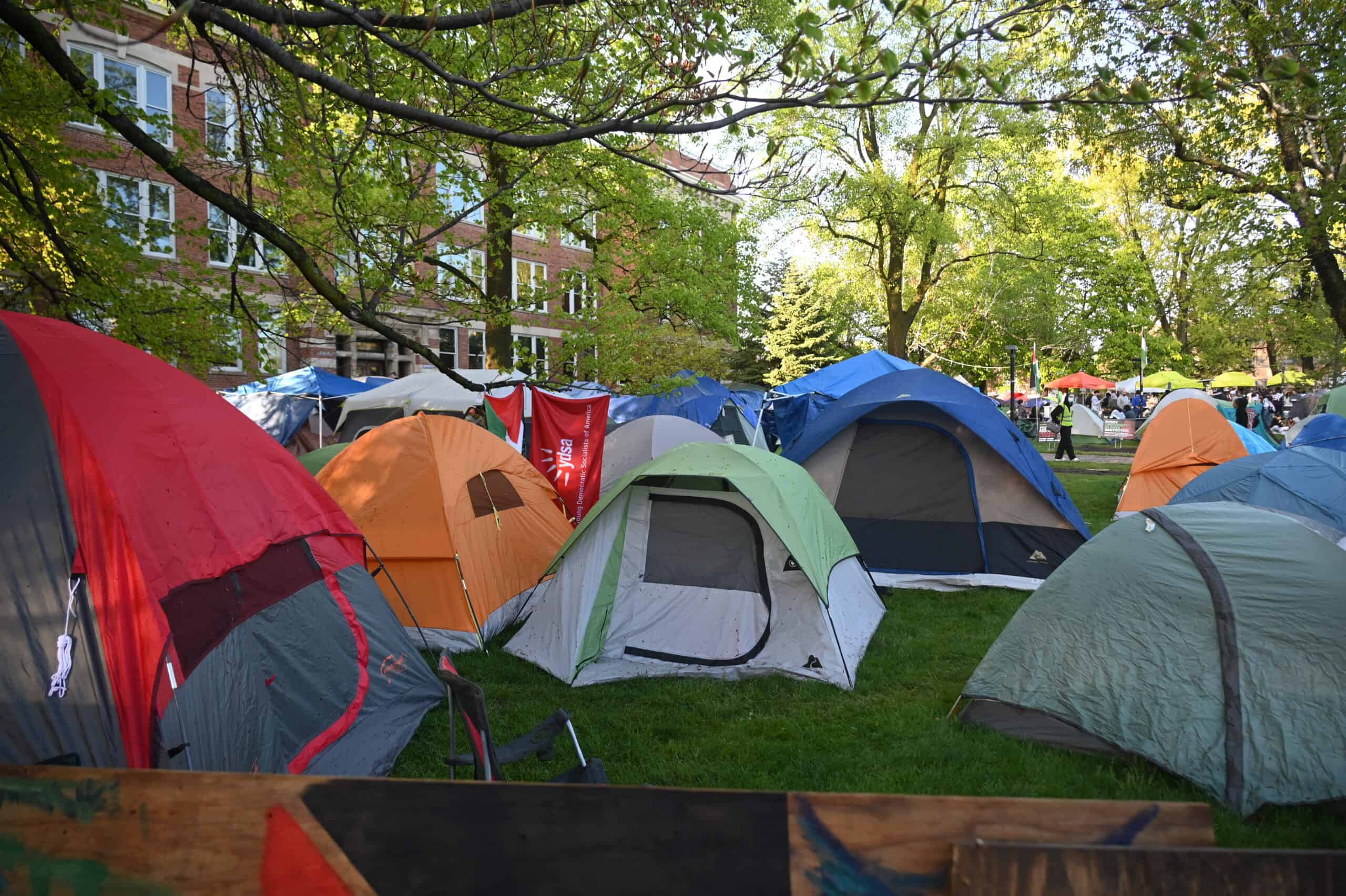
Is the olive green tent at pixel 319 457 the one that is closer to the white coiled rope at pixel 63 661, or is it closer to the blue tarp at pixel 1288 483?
the white coiled rope at pixel 63 661

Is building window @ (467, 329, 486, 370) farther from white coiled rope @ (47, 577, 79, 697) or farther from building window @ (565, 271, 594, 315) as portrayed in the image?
white coiled rope @ (47, 577, 79, 697)

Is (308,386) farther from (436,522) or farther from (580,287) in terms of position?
(436,522)

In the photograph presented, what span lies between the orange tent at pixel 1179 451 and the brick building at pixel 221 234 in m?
6.90

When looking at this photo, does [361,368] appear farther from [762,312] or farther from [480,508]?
[480,508]

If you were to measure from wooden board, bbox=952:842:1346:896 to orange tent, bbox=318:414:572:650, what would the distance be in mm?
5446

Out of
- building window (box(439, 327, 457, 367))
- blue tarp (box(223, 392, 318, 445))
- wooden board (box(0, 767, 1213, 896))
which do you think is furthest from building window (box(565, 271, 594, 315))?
building window (box(439, 327, 457, 367))

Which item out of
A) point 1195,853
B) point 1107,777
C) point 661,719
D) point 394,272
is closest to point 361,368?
point 394,272

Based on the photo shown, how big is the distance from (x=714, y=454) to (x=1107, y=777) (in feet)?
10.9

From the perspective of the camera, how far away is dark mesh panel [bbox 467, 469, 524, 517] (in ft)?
22.8

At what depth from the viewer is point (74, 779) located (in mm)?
1498

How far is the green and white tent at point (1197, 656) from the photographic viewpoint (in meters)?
3.75

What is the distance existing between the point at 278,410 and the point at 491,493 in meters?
10.7

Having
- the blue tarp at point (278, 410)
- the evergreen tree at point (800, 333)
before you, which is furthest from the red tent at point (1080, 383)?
the blue tarp at point (278, 410)

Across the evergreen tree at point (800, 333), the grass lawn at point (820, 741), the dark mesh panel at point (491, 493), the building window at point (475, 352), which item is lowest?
the grass lawn at point (820, 741)
